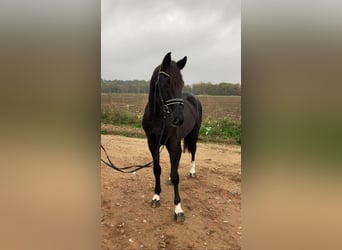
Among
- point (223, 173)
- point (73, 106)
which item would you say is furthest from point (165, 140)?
point (73, 106)

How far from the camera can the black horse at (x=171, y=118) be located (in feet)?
4.65

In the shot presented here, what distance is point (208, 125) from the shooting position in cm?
165

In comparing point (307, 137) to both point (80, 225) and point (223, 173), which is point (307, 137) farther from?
point (80, 225)

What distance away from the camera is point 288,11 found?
1.10 meters

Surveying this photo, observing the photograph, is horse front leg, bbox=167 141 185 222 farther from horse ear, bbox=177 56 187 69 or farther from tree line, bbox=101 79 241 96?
horse ear, bbox=177 56 187 69

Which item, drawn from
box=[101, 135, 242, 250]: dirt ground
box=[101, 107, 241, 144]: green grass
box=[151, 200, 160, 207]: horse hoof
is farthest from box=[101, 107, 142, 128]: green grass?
box=[151, 200, 160, 207]: horse hoof

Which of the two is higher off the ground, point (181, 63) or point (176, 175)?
point (181, 63)

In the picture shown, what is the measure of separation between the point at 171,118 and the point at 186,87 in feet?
0.76

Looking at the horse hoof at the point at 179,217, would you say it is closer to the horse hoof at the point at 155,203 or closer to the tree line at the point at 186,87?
the horse hoof at the point at 155,203

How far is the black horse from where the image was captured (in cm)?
142

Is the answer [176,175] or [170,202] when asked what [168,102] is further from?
[170,202]

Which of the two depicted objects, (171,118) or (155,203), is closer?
(171,118)

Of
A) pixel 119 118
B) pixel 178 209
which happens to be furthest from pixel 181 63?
pixel 178 209

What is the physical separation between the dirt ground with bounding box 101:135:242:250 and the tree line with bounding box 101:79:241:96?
0.29m
